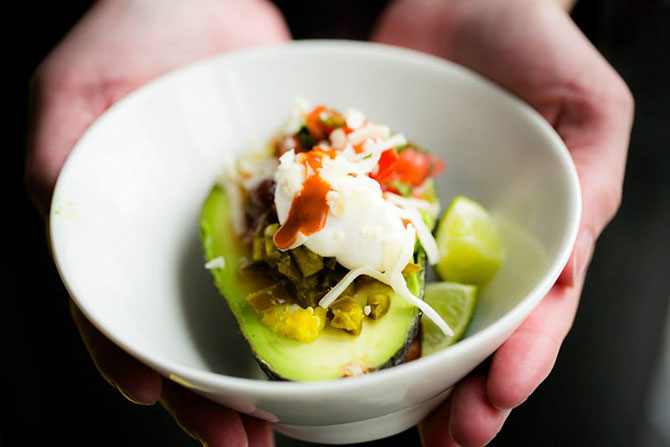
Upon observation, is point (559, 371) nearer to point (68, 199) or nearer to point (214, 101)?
point (214, 101)

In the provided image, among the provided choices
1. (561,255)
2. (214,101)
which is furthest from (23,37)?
(561,255)

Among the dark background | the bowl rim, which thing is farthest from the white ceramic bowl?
the dark background

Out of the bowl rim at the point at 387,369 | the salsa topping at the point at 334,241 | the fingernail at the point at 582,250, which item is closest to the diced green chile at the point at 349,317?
the salsa topping at the point at 334,241

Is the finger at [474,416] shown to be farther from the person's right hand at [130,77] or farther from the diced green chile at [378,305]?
the person's right hand at [130,77]

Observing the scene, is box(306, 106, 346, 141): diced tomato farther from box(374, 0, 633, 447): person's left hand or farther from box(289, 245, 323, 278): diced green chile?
box(374, 0, 633, 447): person's left hand

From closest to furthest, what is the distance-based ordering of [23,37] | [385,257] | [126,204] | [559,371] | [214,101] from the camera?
[385,257] → [126,204] → [214,101] → [559,371] → [23,37]

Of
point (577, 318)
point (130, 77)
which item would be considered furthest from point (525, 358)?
point (130, 77)
